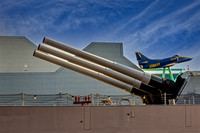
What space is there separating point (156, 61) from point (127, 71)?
9.76m

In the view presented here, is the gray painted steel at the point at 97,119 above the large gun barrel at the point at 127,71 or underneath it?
underneath

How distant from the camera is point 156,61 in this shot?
1672 centimetres

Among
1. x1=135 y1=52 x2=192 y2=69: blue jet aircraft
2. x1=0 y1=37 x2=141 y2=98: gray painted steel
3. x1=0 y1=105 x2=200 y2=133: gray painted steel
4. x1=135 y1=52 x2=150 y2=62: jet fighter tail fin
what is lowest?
x1=0 y1=105 x2=200 y2=133: gray painted steel

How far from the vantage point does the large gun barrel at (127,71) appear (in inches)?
297

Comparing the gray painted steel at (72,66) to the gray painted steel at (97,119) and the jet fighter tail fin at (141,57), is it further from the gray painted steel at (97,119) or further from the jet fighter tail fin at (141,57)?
the jet fighter tail fin at (141,57)

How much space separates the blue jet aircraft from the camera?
44.6 feet

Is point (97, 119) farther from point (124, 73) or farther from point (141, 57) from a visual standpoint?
point (141, 57)

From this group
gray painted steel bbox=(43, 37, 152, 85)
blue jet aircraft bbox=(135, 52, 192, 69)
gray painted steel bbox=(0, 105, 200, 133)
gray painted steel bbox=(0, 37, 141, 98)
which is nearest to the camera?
gray painted steel bbox=(0, 105, 200, 133)

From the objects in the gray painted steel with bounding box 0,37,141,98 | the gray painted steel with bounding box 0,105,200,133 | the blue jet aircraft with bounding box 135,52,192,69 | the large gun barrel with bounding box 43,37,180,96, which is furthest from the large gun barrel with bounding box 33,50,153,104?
the gray painted steel with bounding box 0,37,141,98

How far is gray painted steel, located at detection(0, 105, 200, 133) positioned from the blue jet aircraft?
25.6 ft

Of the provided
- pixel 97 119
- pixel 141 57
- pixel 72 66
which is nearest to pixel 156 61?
pixel 141 57

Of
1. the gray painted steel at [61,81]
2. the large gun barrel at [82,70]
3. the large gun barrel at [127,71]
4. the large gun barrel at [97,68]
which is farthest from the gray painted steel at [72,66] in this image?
the gray painted steel at [61,81]

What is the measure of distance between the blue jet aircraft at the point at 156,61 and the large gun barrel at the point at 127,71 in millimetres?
6222

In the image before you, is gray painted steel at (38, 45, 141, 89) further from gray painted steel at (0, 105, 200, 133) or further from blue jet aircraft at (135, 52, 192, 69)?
blue jet aircraft at (135, 52, 192, 69)
